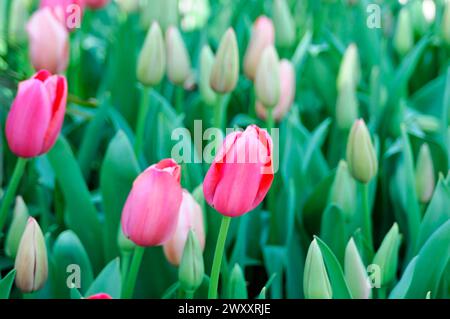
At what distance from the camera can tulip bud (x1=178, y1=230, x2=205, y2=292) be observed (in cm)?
93

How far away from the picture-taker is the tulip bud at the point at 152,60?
1274 millimetres

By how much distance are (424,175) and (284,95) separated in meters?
0.26

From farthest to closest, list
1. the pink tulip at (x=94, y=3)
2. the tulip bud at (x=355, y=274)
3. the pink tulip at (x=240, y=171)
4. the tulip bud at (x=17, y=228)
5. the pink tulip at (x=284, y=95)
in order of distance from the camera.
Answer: the pink tulip at (x=94, y=3), the pink tulip at (x=284, y=95), the tulip bud at (x=17, y=228), the tulip bud at (x=355, y=274), the pink tulip at (x=240, y=171)

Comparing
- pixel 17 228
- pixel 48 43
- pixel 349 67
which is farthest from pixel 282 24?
pixel 17 228

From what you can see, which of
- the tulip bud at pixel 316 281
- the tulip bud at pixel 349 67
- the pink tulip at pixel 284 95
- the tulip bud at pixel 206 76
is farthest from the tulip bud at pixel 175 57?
the tulip bud at pixel 316 281

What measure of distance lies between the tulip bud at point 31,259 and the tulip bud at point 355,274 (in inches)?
13.0

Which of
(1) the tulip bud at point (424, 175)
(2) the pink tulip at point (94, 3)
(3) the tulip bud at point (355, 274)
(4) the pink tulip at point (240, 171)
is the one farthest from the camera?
(2) the pink tulip at point (94, 3)

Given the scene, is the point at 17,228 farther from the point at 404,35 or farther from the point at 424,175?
the point at 404,35

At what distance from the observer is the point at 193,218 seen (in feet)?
3.29

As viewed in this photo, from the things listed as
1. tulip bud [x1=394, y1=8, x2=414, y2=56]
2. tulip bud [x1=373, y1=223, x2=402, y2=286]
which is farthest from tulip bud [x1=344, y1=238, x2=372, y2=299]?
tulip bud [x1=394, y1=8, x2=414, y2=56]

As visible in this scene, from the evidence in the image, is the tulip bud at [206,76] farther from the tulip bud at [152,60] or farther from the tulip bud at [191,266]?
the tulip bud at [191,266]
